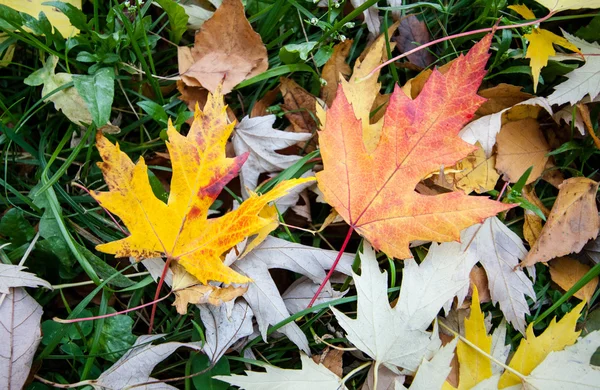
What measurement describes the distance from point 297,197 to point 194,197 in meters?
0.31

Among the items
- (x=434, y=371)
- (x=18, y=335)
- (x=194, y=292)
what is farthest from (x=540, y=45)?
(x=18, y=335)

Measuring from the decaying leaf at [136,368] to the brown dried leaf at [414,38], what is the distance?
1.02 metres

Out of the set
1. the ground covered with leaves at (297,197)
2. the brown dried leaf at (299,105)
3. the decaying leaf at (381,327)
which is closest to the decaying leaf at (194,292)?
the ground covered with leaves at (297,197)

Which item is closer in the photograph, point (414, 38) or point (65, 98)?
point (65, 98)

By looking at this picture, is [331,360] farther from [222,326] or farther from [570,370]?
[570,370]

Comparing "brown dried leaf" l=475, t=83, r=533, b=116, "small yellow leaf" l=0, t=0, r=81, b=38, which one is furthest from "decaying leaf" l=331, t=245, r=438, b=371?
"small yellow leaf" l=0, t=0, r=81, b=38

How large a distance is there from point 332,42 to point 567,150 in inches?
29.4

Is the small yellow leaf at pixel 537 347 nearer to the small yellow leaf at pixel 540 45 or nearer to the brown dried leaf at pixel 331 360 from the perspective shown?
the brown dried leaf at pixel 331 360

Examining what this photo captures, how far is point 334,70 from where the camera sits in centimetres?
138

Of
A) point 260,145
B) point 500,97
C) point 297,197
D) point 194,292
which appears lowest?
point 194,292

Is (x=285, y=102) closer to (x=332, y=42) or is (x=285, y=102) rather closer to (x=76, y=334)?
(x=332, y=42)

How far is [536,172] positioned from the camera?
4.50ft

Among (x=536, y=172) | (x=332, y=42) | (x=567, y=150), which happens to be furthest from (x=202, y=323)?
(x=567, y=150)

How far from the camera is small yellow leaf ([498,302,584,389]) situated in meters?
1.19
